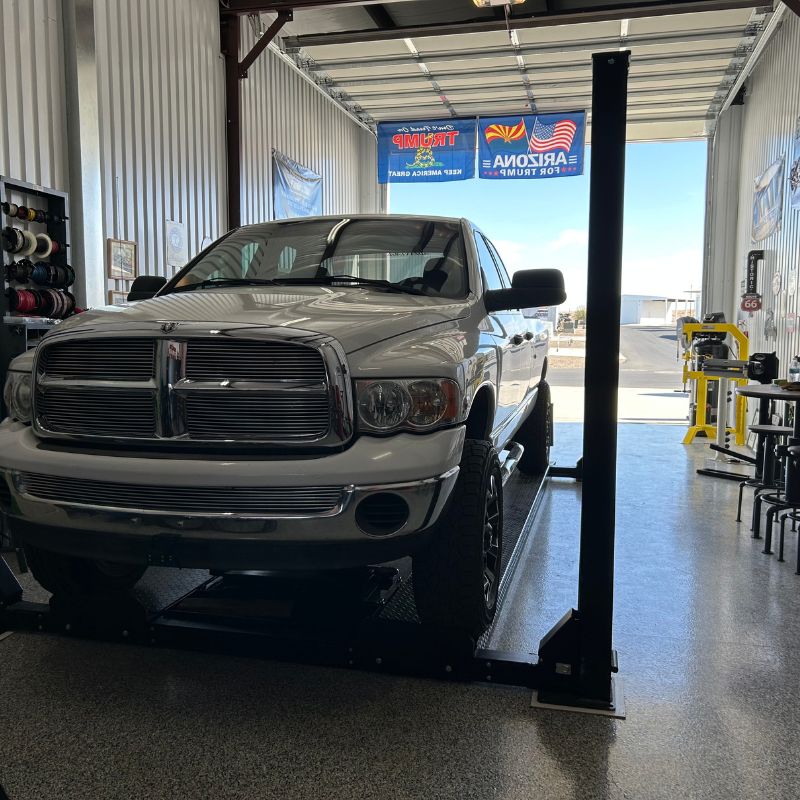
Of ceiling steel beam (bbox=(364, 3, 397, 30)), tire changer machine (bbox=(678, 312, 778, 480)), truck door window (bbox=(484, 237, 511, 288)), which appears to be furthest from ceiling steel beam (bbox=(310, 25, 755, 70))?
truck door window (bbox=(484, 237, 511, 288))

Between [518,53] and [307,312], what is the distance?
27.3 feet

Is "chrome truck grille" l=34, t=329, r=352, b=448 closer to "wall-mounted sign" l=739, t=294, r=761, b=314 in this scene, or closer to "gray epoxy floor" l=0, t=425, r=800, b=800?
"gray epoxy floor" l=0, t=425, r=800, b=800

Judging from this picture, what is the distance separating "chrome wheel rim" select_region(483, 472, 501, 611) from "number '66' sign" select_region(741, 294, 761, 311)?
281 inches

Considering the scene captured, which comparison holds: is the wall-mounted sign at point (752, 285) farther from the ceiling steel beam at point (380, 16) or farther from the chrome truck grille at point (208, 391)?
the chrome truck grille at point (208, 391)

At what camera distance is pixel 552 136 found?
35.8 ft

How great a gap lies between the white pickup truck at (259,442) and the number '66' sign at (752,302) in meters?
7.22

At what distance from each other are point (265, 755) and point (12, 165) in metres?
4.38

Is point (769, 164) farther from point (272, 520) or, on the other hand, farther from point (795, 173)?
point (272, 520)

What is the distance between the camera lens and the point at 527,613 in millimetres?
3025

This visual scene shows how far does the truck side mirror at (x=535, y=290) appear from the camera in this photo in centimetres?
278

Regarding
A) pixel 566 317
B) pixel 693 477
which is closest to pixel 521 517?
pixel 693 477

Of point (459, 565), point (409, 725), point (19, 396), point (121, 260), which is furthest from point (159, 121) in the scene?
point (409, 725)

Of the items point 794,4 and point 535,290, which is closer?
point 535,290

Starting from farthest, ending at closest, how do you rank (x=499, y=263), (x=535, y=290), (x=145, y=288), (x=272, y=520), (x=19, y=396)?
1. (x=499, y=263)
2. (x=145, y=288)
3. (x=535, y=290)
4. (x=19, y=396)
5. (x=272, y=520)
